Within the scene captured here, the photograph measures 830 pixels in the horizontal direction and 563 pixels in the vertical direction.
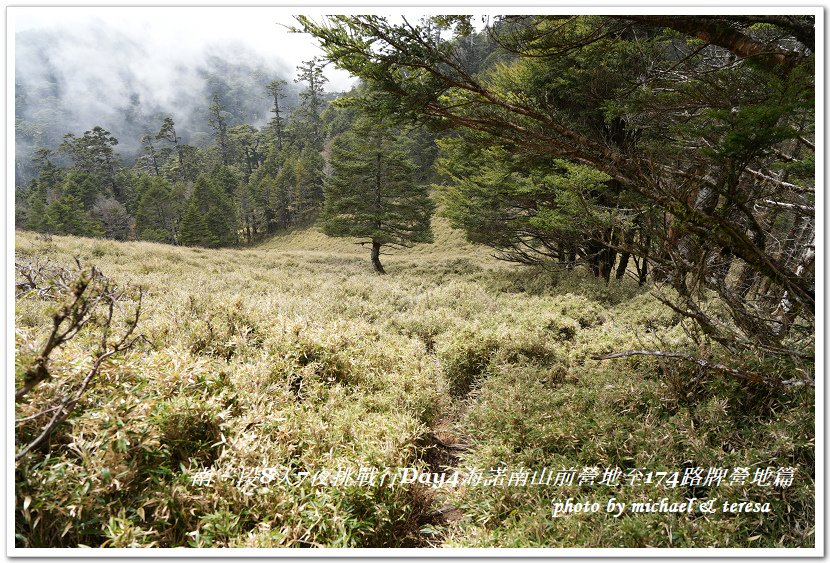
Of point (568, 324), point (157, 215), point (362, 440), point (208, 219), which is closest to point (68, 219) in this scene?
point (157, 215)

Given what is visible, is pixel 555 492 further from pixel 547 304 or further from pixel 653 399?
pixel 547 304

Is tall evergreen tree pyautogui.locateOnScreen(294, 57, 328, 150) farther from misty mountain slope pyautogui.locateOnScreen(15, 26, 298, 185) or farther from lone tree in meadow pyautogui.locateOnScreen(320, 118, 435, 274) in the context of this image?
lone tree in meadow pyautogui.locateOnScreen(320, 118, 435, 274)

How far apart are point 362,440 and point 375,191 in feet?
72.4

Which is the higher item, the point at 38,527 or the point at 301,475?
the point at 38,527

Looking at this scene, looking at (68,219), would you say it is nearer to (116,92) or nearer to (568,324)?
(568,324)

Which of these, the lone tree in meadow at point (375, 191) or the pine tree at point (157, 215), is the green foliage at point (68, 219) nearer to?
the pine tree at point (157, 215)

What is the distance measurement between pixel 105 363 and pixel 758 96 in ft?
21.1

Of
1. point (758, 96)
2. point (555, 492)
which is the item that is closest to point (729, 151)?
point (758, 96)

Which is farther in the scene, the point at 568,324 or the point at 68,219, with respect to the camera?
the point at 68,219

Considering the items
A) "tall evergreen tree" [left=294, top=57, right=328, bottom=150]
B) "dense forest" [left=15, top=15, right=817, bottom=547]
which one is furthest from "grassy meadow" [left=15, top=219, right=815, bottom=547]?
"tall evergreen tree" [left=294, top=57, right=328, bottom=150]

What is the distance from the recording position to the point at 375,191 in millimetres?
24234

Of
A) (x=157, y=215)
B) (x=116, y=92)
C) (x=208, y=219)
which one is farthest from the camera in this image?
(x=116, y=92)

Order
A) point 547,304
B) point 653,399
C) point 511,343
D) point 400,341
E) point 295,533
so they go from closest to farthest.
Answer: point 295,533 → point 653,399 → point 511,343 → point 400,341 → point 547,304

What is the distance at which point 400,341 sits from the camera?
23.1ft
